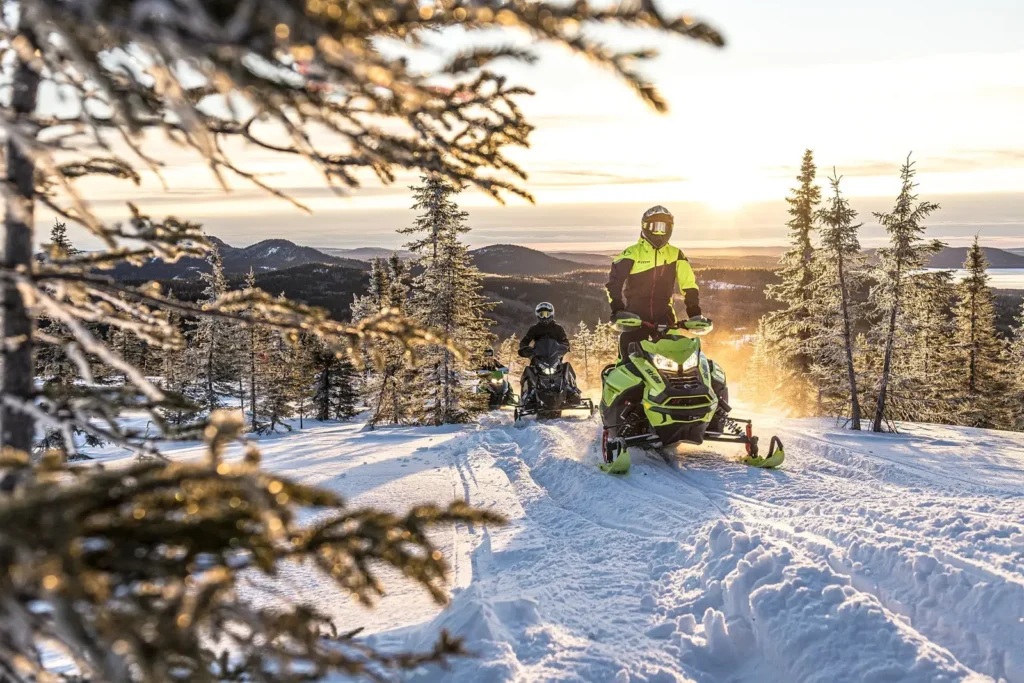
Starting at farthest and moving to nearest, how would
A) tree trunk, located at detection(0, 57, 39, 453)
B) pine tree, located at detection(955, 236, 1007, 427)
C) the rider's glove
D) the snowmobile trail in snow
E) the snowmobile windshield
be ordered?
pine tree, located at detection(955, 236, 1007, 427) → the snowmobile windshield → the rider's glove → the snowmobile trail in snow → tree trunk, located at detection(0, 57, 39, 453)

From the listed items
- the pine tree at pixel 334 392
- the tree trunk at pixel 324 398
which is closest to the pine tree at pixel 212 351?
the pine tree at pixel 334 392

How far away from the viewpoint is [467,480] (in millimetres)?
8984

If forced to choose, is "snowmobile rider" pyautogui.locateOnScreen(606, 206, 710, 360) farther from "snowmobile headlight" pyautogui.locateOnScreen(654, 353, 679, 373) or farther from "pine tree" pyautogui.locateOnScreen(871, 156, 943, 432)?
"pine tree" pyautogui.locateOnScreen(871, 156, 943, 432)

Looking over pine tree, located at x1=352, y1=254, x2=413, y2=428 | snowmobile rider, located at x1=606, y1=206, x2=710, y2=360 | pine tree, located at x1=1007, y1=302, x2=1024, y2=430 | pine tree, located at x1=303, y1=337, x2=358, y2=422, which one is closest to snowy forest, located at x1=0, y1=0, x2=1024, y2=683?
snowmobile rider, located at x1=606, y1=206, x2=710, y2=360

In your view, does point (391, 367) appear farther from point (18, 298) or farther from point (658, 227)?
point (18, 298)

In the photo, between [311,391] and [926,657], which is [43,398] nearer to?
[926,657]

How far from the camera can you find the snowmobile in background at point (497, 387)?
20.5 m

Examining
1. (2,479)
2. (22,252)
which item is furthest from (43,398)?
(22,252)

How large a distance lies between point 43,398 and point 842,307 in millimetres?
22266

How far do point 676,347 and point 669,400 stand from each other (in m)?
0.68

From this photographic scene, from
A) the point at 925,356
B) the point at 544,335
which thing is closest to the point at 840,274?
the point at 544,335

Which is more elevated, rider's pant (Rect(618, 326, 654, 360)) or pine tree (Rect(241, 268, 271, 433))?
rider's pant (Rect(618, 326, 654, 360))

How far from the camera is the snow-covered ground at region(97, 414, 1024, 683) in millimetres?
3873

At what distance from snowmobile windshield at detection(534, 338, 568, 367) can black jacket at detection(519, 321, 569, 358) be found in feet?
0.44
